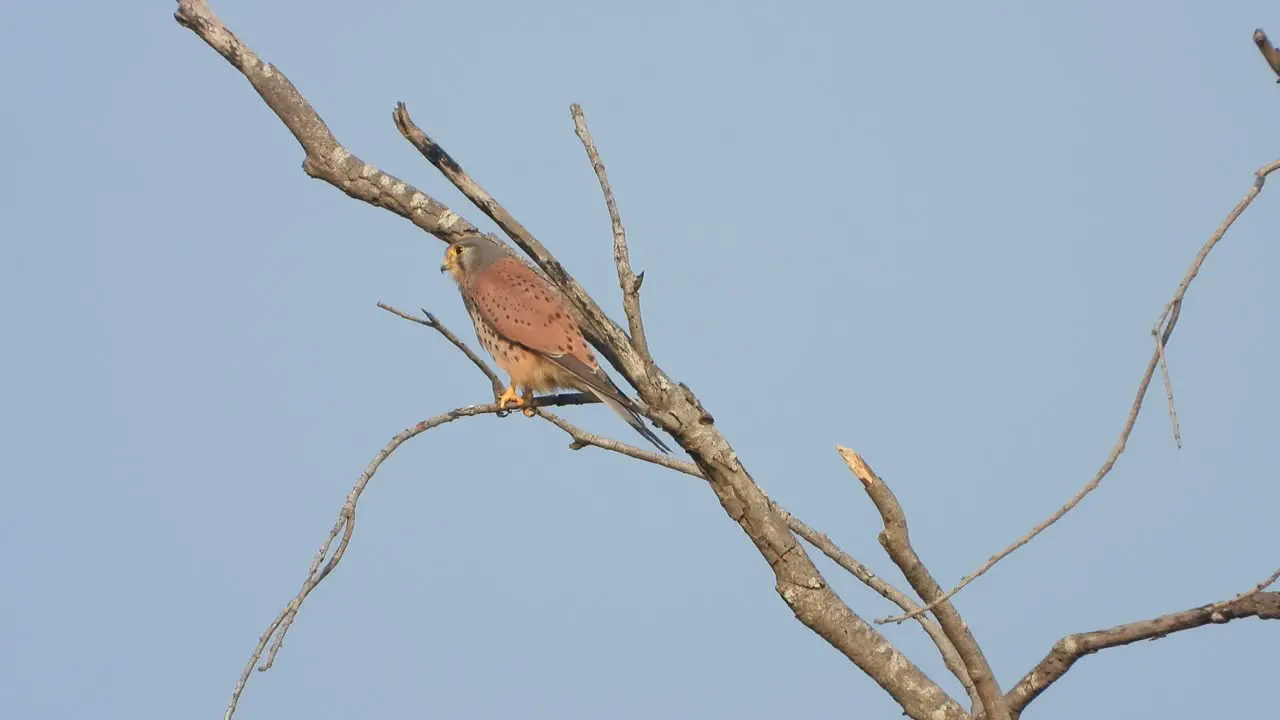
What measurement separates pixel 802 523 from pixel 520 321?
2.10m

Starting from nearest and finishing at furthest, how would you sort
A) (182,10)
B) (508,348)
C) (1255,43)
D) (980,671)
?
(1255,43)
(980,671)
(182,10)
(508,348)

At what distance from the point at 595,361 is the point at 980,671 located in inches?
82.9

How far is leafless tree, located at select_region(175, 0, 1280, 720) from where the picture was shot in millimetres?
2352

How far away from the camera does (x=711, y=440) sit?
9.16 feet

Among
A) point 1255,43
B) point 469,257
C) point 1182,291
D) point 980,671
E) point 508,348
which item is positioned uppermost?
point 469,257

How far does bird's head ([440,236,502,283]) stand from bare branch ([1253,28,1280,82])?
3.10 m

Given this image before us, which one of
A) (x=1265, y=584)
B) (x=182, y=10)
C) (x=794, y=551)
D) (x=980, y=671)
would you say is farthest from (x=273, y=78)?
(x=1265, y=584)

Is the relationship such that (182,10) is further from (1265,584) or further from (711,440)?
(1265,584)

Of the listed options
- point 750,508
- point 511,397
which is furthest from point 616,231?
point 511,397

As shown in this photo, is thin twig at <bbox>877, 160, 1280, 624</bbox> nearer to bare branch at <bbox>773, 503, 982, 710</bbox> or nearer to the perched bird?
bare branch at <bbox>773, 503, 982, 710</bbox>

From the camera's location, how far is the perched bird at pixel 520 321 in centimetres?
471

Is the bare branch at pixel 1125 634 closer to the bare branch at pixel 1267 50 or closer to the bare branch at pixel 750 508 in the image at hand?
the bare branch at pixel 750 508

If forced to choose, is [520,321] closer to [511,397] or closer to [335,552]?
[511,397]

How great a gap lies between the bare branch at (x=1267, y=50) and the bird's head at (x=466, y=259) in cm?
310
